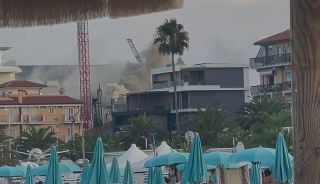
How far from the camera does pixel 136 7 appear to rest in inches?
151

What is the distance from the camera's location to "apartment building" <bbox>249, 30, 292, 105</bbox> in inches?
3073

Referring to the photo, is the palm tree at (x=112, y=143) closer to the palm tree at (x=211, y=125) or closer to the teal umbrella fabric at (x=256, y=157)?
the palm tree at (x=211, y=125)

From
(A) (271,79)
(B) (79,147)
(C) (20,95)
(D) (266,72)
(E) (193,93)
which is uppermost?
(D) (266,72)

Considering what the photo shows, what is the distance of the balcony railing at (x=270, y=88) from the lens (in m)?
77.2

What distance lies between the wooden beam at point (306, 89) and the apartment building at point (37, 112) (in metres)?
84.8

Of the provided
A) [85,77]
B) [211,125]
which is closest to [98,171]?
[211,125]

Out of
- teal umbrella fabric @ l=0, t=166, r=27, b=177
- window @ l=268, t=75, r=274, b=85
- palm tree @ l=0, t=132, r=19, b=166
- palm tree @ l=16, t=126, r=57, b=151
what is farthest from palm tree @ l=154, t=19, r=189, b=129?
teal umbrella fabric @ l=0, t=166, r=27, b=177

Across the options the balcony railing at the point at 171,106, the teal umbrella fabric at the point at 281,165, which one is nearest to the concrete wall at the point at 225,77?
the balcony railing at the point at 171,106

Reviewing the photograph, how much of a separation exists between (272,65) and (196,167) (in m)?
60.5

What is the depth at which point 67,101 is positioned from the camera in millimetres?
88562

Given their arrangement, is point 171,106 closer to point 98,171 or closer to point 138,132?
point 138,132

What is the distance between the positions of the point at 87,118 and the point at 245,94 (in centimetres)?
1683

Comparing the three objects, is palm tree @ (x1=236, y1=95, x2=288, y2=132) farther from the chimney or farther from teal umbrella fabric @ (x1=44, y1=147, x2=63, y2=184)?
the chimney

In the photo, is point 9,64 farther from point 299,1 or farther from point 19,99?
point 299,1
